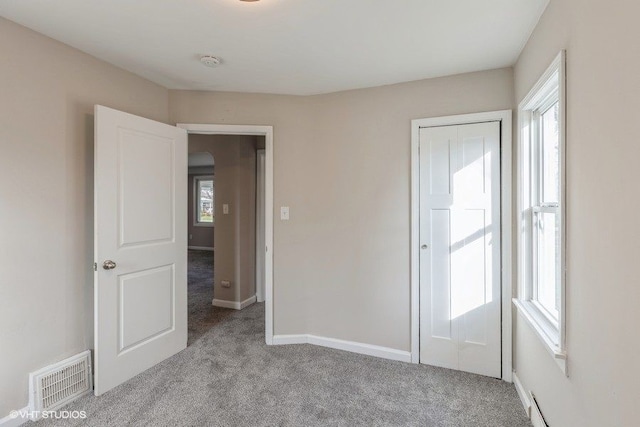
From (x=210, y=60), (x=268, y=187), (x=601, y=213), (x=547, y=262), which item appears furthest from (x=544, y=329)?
(x=210, y=60)

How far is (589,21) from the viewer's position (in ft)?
3.85

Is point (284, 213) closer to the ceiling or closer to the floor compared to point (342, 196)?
closer to the floor

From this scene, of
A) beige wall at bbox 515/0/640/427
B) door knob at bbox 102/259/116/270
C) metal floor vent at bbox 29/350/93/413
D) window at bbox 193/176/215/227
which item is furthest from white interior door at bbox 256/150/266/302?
window at bbox 193/176/215/227

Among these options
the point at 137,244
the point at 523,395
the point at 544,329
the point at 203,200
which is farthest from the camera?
the point at 203,200

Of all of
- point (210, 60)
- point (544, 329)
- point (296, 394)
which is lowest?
point (296, 394)

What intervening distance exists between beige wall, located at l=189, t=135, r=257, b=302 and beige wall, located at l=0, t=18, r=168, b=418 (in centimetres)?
174

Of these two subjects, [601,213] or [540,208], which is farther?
[540,208]

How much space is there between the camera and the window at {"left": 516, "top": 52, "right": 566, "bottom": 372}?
5.57 ft

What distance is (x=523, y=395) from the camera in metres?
2.07

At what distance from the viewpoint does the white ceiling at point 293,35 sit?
167 centimetres

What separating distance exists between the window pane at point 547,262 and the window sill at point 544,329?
0.19 ft

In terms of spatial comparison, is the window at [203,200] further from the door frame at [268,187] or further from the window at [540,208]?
the window at [540,208]

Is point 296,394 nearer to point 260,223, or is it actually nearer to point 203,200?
point 260,223

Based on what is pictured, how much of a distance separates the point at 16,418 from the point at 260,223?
2834 mm
